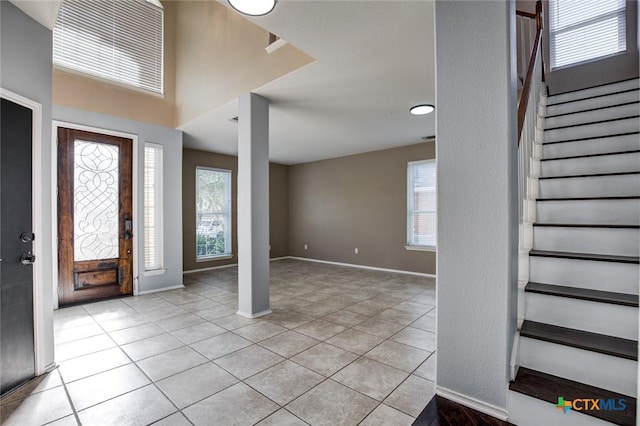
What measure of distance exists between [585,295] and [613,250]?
0.52m

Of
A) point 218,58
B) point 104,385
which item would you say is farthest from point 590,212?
point 218,58

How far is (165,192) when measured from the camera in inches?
184

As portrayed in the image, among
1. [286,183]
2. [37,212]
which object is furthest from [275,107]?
[286,183]

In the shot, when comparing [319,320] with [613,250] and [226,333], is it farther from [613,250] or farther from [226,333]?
[613,250]

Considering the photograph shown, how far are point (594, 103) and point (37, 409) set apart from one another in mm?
5523

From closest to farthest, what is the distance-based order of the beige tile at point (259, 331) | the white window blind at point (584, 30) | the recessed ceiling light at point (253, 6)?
the recessed ceiling light at point (253, 6) < the beige tile at point (259, 331) < the white window blind at point (584, 30)

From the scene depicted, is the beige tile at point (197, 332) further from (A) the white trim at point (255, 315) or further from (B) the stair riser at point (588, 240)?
(B) the stair riser at point (588, 240)

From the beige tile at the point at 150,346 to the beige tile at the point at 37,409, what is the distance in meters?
0.55

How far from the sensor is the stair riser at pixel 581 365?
1448 mm

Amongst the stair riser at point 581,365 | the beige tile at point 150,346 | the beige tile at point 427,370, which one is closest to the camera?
the stair riser at point 581,365

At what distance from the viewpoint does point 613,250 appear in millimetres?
1946

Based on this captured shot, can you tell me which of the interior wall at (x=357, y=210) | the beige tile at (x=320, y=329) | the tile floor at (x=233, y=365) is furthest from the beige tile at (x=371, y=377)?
the interior wall at (x=357, y=210)

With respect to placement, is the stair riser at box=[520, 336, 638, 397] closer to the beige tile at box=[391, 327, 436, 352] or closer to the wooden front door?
the beige tile at box=[391, 327, 436, 352]

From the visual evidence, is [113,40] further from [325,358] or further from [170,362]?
[325,358]
